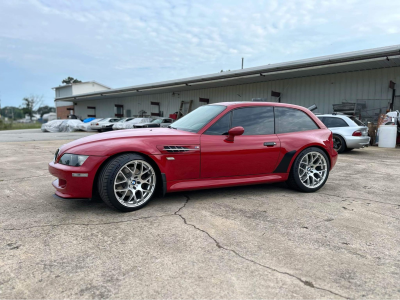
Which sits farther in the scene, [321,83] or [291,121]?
[321,83]

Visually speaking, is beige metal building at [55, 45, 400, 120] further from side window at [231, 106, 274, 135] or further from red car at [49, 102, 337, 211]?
side window at [231, 106, 274, 135]

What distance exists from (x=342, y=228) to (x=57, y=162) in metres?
3.27

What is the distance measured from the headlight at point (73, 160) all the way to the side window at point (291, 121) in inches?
106

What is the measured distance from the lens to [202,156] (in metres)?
3.56

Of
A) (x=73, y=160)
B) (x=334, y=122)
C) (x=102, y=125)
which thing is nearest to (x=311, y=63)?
(x=334, y=122)

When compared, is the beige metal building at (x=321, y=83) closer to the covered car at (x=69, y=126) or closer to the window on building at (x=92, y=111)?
the covered car at (x=69, y=126)

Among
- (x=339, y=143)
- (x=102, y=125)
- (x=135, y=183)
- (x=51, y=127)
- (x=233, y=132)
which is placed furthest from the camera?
(x=51, y=127)

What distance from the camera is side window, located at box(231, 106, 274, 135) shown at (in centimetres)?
397

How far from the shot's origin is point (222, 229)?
2814 millimetres

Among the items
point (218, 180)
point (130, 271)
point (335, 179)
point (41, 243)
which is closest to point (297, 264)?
point (130, 271)

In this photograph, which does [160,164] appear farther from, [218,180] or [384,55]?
[384,55]

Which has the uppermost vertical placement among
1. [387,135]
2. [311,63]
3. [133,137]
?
[311,63]

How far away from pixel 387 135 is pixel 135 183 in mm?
11877

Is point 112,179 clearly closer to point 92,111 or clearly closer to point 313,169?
point 313,169
